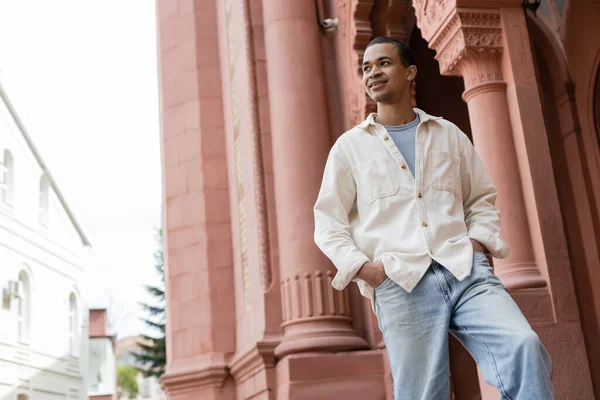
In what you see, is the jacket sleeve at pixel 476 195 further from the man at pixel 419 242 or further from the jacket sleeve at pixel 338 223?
the jacket sleeve at pixel 338 223

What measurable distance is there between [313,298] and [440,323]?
14.2 ft

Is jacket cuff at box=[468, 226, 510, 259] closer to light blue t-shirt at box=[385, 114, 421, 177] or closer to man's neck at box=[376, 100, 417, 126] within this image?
light blue t-shirt at box=[385, 114, 421, 177]

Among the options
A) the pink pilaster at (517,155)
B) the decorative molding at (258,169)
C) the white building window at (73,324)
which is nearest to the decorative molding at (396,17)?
the decorative molding at (258,169)

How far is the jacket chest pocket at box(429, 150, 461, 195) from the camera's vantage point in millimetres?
2682

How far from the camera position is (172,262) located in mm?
8953

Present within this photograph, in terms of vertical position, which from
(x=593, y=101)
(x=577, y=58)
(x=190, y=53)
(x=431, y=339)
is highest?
(x=190, y=53)

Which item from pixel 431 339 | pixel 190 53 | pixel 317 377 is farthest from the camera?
pixel 190 53

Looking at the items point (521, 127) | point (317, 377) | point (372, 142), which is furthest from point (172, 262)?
point (372, 142)

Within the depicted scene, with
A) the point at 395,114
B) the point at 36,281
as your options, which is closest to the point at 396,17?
the point at 395,114

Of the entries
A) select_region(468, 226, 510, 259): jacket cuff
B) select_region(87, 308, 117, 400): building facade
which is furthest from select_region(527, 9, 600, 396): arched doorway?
select_region(87, 308, 117, 400): building facade

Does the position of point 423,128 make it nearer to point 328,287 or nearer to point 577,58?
point 328,287

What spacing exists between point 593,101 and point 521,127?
3.99m

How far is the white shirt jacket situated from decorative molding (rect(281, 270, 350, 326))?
399 centimetres

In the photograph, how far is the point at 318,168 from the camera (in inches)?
280
